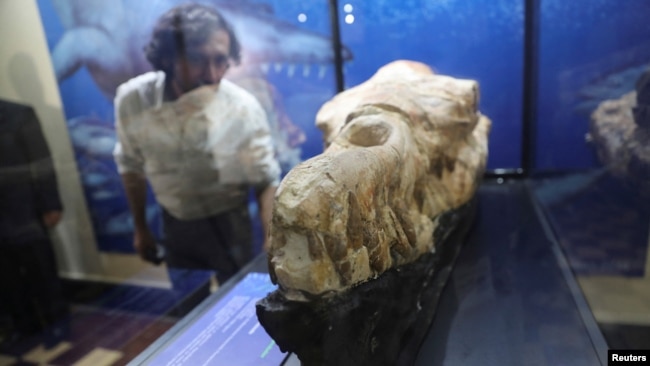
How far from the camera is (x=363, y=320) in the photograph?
0.96 metres

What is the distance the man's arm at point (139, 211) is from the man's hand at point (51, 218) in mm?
278

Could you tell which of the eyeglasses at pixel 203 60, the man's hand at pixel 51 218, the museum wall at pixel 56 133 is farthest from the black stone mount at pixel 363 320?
the man's hand at pixel 51 218

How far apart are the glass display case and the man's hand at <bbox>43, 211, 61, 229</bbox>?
0.20 ft

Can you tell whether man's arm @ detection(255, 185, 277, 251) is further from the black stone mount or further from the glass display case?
the black stone mount

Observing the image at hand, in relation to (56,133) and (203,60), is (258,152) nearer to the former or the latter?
(203,60)

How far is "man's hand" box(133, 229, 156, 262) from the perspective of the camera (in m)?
2.08

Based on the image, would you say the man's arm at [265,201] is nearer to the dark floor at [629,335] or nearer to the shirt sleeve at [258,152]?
the shirt sleeve at [258,152]

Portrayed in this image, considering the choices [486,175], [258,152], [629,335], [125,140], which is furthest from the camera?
[486,175]

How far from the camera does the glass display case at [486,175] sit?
4.51 ft

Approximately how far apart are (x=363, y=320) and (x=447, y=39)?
147cm

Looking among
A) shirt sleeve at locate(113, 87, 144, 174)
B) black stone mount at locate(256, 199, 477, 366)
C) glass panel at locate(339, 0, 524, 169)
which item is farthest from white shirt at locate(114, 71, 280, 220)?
black stone mount at locate(256, 199, 477, 366)

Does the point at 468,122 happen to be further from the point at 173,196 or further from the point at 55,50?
the point at 55,50

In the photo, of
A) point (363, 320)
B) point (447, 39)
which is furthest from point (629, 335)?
point (447, 39)

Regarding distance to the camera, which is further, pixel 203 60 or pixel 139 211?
pixel 139 211
